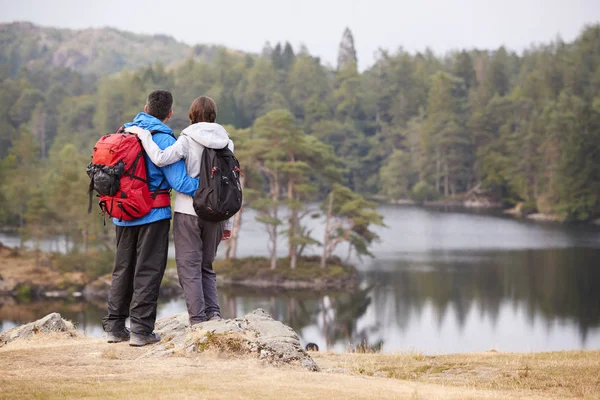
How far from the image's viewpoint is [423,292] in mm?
28734

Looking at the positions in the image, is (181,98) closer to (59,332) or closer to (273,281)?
(273,281)

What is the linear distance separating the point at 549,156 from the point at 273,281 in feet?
97.1

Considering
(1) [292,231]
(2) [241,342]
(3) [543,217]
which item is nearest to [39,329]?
(2) [241,342]

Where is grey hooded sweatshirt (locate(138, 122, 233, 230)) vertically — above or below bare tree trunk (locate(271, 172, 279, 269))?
above

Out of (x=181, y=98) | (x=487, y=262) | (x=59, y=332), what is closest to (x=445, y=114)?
(x=181, y=98)

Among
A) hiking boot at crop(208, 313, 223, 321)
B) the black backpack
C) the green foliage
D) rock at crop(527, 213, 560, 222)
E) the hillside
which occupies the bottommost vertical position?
rock at crop(527, 213, 560, 222)

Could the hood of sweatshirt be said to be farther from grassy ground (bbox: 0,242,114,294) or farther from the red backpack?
grassy ground (bbox: 0,242,114,294)

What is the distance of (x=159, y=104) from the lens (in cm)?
556

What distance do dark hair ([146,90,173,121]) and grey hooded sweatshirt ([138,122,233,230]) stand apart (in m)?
0.19

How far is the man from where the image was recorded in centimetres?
549

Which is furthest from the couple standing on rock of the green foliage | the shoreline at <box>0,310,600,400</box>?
the green foliage

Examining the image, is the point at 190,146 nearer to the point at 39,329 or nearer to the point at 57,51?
the point at 39,329

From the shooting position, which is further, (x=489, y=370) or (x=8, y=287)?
(x=8, y=287)

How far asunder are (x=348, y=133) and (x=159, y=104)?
68.9m
